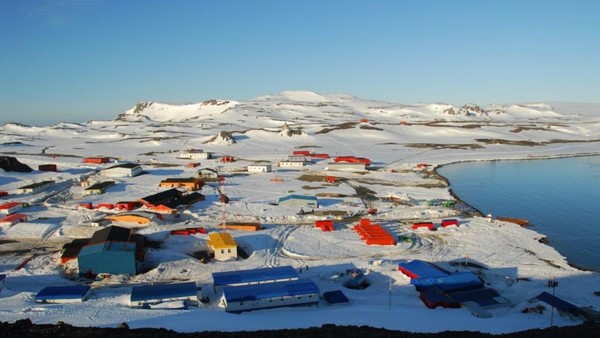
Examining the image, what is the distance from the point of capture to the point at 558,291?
32.9 feet

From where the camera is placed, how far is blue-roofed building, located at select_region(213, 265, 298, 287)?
1004 centimetres

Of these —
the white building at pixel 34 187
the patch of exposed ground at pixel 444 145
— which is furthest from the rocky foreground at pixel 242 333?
the patch of exposed ground at pixel 444 145

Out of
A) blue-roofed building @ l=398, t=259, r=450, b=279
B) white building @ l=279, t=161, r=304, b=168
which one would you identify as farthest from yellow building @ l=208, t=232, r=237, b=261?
white building @ l=279, t=161, r=304, b=168

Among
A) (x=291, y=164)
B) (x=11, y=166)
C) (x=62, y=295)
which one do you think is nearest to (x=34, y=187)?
Result: (x=11, y=166)

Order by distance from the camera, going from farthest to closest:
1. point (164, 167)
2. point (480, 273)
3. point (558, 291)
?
point (164, 167) < point (480, 273) < point (558, 291)

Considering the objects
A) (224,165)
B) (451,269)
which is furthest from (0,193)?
(451,269)

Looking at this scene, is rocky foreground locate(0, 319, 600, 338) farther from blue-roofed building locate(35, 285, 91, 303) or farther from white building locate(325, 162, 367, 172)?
white building locate(325, 162, 367, 172)

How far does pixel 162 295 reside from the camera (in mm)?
9234

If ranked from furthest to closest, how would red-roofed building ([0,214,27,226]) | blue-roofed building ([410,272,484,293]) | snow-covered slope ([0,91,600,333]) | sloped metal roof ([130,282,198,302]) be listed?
Result: red-roofed building ([0,214,27,226])
blue-roofed building ([410,272,484,293])
sloped metal roof ([130,282,198,302])
snow-covered slope ([0,91,600,333])

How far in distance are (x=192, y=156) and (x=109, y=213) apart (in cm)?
1740

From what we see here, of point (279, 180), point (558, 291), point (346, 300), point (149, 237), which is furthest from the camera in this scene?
point (279, 180)

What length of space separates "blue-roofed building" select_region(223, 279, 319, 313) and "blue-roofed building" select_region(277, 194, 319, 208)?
831 centimetres

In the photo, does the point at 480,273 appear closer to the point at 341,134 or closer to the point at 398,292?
the point at 398,292

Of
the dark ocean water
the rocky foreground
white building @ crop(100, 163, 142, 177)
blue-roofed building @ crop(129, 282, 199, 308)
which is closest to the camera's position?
the rocky foreground
